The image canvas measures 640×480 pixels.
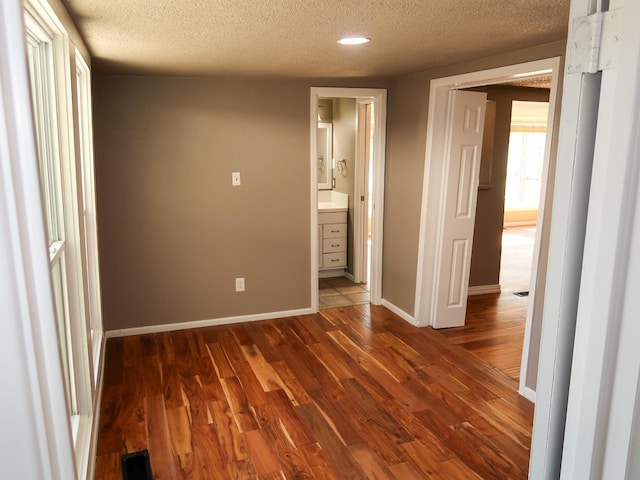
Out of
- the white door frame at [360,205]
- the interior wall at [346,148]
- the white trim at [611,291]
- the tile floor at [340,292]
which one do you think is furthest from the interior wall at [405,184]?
the white trim at [611,291]

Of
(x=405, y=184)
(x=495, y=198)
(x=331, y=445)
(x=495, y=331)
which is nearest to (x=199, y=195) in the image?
(x=405, y=184)

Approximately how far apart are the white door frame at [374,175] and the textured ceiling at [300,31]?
782 mm

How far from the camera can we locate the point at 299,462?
95.2 inches

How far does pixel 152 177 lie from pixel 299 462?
253cm

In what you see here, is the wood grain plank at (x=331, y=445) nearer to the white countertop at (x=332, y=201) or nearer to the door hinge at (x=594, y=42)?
the door hinge at (x=594, y=42)

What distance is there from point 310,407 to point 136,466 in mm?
1283

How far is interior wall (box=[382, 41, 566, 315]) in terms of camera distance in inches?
158

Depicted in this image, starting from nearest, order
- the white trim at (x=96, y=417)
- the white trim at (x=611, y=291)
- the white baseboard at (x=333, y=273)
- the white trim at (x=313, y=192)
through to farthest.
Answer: the white trim at (x=611, y=291)
the white trim at (x=96, y=417)
the white trim at (x=313, y=192)
the white baseboard at (x=333, y=273)

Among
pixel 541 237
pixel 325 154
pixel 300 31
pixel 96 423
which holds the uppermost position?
pixel 300 31

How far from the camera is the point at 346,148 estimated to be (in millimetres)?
5586

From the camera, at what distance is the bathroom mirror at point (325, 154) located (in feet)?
19.2

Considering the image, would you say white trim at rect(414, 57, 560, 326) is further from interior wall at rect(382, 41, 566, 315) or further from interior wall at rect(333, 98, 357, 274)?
interior wall at rect(333, 98, 357, 274)

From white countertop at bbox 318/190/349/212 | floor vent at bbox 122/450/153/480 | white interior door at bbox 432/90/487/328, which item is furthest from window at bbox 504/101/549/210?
floor vent at bbox 122/450/153/480

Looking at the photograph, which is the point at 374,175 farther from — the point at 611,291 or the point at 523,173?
the point at 523,173
